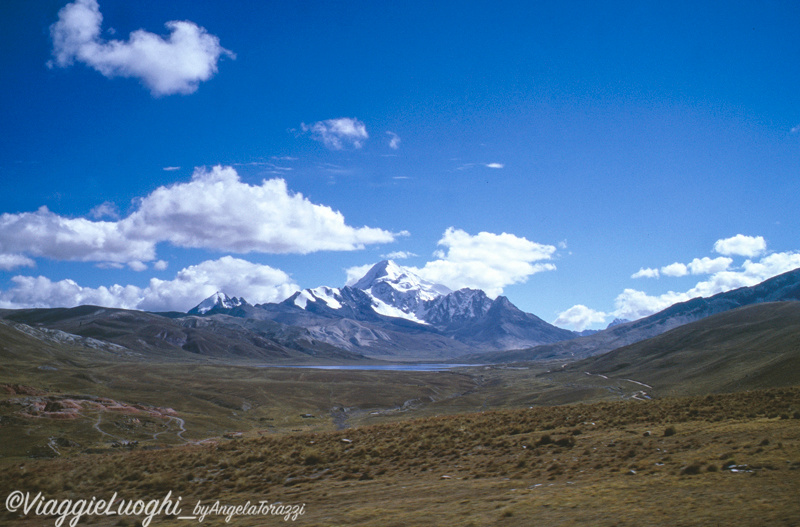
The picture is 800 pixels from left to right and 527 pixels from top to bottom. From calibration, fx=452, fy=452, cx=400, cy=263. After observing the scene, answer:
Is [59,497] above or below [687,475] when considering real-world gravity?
below

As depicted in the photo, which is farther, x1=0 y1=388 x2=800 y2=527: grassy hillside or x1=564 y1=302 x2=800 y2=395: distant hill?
x1=564 y1=302 x2=800 y2=395: distant hill

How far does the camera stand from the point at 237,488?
78.7 ft

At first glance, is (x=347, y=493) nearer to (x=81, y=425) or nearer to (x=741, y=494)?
(x=741, y=494)

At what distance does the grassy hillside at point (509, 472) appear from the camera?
15.1 meters

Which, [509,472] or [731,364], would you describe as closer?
[509,472]

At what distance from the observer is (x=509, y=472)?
2241 cm

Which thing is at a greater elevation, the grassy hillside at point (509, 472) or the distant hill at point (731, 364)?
the grassy hillside at point (509, 472)

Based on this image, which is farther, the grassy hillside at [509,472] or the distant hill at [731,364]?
the distant hill at [731,364]

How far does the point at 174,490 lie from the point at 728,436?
2946cm

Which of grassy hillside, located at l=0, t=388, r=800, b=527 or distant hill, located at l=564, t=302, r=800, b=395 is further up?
grassy hillside, located at l=0, t=388, r=800, b=527

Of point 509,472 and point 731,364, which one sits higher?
point 509,472

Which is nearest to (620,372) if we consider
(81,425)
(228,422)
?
(228,422)

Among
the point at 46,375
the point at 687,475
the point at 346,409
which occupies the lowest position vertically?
the point at 346,409

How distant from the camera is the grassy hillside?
1514 cm
